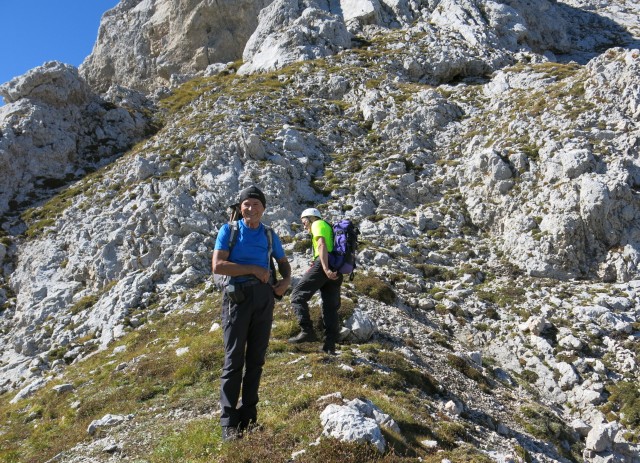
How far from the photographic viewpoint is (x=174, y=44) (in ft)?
202

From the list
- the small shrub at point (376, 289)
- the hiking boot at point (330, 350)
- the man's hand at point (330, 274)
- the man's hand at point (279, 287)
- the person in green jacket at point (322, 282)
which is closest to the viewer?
the man's hand at point (279, 287)

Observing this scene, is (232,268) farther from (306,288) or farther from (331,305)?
(331,305)

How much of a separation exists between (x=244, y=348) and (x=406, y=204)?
752 inches

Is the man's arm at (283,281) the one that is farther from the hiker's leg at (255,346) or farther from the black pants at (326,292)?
the black pants at (326,292)

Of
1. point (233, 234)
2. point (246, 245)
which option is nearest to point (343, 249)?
point (246, 245)

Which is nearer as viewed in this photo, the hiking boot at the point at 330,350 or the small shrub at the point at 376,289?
the hiking boot at the point at 330,350

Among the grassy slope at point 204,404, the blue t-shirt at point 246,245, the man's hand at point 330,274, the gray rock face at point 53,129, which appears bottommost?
the grassy slope at point 204,404

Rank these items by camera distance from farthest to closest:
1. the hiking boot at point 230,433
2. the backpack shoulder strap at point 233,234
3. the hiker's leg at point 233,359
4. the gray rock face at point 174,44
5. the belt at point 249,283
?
the gray rock face at point 174,44
the backpack shoulder strap at point 233,234
the belt at point 249,283
the hiker's leg at point 233,359
the hiking boot at point 230,433

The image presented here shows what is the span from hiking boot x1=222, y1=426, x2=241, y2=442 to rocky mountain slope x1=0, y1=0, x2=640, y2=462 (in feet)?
15.1

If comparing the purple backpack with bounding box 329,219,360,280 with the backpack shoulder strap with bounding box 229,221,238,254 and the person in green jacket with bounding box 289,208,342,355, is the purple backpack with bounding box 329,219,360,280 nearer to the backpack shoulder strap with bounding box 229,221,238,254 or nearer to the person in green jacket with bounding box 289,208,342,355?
the person in green jacket with bounding box 289,208,342,355

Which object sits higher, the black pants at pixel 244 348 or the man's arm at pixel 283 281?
the man's arm at pixel 283 281

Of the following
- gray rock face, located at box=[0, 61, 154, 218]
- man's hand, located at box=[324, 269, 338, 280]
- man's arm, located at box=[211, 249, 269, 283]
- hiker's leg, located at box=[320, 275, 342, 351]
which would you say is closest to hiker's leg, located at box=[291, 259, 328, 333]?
hiker's leg, located at box=[320, 275, 342, 351]

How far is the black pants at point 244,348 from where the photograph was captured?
636 cm

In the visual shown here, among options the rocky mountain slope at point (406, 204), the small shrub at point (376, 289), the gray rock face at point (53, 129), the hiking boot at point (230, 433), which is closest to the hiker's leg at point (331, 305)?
the rocky mountain slope at point (406, 204)
